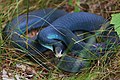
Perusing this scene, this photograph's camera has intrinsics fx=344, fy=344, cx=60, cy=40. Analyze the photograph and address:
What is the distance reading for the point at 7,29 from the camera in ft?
10.7

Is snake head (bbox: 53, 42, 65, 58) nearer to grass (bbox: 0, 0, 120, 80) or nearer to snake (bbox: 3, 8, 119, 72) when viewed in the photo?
snake (bbox: 3, 8, 119, 72)

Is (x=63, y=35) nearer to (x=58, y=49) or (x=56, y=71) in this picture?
(x=58, y=49)

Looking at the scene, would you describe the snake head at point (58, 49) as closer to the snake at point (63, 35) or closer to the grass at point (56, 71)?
the snake at point (63, 35)

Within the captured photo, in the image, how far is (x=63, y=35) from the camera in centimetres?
320

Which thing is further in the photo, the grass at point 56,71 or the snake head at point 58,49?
the snake head at point 58,49

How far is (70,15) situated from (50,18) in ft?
0.86

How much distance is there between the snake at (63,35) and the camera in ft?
9.77

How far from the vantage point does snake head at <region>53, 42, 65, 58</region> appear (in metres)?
2.98

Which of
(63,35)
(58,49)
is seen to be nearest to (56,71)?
(58,49)

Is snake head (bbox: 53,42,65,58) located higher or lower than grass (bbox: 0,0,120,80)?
higher

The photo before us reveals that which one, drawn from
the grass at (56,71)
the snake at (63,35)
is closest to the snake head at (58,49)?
the snake at (63,35)

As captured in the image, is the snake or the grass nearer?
the grass

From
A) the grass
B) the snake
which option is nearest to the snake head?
the snake

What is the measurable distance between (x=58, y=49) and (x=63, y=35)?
230mm
